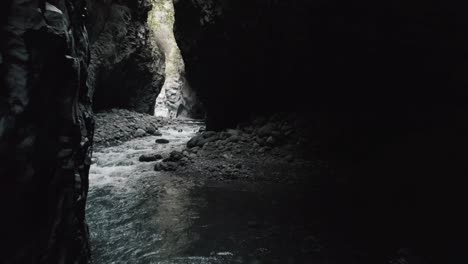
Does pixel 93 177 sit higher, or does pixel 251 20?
pixel 251 20

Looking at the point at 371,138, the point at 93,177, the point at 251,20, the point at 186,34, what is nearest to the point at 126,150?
the point at 93,177

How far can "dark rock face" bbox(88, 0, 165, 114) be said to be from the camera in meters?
14.5

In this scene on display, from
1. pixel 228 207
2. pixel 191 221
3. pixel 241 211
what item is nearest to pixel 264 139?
pixel 228 207

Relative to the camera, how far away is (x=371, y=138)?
27.0 feet

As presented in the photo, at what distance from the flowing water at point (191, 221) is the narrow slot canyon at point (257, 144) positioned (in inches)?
1.3

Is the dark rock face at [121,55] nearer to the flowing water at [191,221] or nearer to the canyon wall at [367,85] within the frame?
the canyon wall at [367,85]

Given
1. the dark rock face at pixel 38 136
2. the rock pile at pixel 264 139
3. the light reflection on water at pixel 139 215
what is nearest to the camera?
the dark rock face at pixel 38 136

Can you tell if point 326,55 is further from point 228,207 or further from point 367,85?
point 228,207

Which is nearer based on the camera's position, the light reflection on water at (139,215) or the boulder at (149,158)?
the light reflection on water at (139,215)

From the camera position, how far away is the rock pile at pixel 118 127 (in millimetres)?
12352

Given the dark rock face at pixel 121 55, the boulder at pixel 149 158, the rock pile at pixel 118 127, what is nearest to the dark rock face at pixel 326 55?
the boulder at pixel 149 158

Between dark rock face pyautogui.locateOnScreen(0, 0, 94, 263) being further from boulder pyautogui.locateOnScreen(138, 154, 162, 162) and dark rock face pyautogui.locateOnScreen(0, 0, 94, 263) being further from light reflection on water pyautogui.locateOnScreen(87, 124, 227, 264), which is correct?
boulder pyautogui.locateOnScreen(138, 154, 162, 162)

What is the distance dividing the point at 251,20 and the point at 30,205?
354 inches

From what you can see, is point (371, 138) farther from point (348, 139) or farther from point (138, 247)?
point (138, 247)
